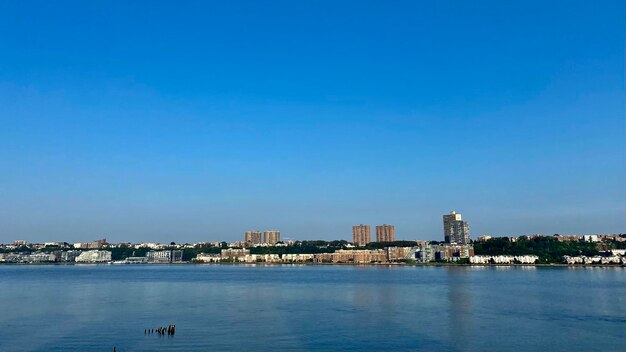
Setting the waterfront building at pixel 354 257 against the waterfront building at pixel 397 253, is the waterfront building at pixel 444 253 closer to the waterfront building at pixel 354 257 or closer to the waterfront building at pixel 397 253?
the waterfront building at pixel 397 253

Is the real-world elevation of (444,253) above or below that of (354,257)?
above

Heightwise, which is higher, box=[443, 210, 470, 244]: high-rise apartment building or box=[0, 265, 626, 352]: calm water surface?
box=[443, 210, 470, 244]: high-rise apartment building

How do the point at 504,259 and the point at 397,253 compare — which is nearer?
the point at 504,259

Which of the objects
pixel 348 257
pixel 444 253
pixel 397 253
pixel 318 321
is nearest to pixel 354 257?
pixel 348 257

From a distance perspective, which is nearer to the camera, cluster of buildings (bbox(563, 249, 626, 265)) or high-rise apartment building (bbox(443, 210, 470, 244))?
cluster of buildings (bbox(563, 249, 626, 265))

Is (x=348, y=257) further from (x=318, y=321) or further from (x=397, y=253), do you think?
(x=318, y=321)

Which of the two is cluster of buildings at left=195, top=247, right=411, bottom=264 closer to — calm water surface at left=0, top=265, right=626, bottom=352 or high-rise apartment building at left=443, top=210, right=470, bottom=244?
high-rise apartment building at left=443, top=210, right=470, bottom=244

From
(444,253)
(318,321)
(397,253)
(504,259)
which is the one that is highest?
(444,253)

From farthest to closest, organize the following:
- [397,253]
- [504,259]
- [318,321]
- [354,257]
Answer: [354,257], [397,253], [504,259], [318,321]

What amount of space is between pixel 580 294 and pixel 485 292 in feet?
30.7

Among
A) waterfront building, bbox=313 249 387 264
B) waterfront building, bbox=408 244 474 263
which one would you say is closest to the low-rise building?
waterfront building, bbox=408 244 474 263

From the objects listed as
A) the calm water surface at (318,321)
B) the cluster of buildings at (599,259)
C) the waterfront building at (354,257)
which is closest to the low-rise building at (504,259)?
the cluster of buildings at (599,259)

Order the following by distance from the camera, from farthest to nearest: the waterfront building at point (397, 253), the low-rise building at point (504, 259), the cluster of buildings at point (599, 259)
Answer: the waterfront building at point (397, 253), the low-rise building at point (504, 259), the cluster of buildings at point (599, 259)

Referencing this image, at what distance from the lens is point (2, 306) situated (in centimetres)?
4144
